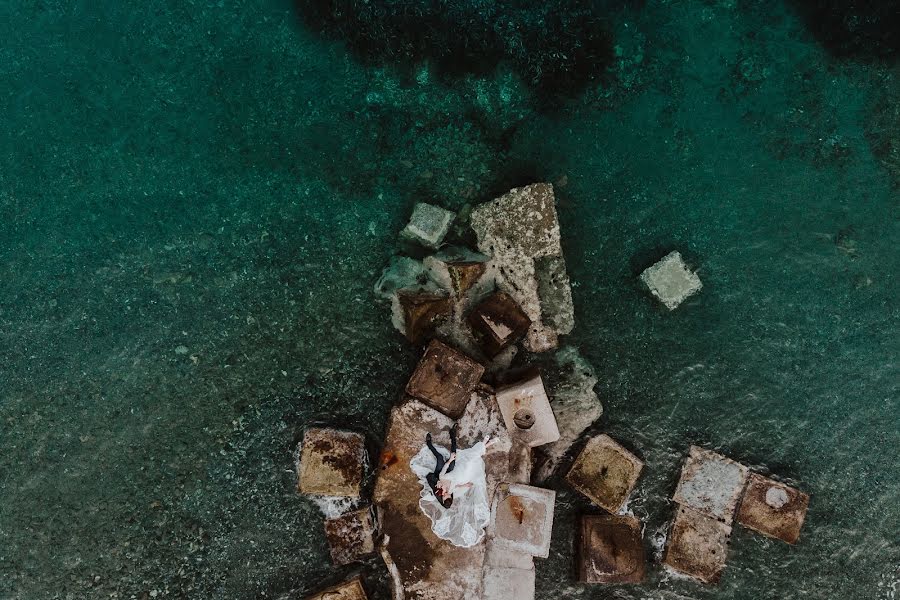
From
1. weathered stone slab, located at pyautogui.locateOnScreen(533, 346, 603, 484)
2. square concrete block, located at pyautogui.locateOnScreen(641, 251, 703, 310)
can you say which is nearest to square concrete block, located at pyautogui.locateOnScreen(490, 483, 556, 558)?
weathered stone slab, located at pyautogui.locateOnScreen(533, 346, 603, 484)

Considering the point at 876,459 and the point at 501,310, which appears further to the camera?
the point at 876,459

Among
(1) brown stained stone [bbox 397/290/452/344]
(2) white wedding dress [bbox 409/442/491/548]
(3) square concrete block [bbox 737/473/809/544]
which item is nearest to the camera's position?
(2) white wedding dress [bbox 409/442/491/548]

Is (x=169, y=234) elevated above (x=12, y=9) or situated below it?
below

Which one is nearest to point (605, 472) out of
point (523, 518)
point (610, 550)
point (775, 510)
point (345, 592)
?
point (610, 550)

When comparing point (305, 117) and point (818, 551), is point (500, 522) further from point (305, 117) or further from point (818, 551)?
point (305, 117)

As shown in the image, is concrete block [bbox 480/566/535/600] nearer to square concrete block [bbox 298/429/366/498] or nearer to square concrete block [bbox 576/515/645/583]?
square concrete block [bbox 576/515/645/583]

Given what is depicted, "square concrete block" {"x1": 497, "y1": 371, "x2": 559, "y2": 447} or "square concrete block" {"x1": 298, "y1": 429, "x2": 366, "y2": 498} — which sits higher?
"square concrete block" {"x1": 497, "y1": 371, "x2": 559, "y2": 447}

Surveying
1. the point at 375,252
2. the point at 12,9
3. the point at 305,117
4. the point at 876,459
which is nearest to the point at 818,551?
the point at 876,459

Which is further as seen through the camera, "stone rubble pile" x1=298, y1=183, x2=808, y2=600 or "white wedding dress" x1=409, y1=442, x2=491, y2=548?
"stone rubble pile" x1=298, y1=183, x2=808, y2=600
